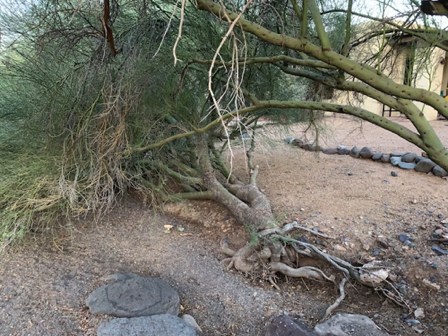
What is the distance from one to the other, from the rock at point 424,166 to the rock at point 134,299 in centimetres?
491

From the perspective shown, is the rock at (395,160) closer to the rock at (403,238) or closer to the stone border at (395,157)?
the stone border at (395,157)

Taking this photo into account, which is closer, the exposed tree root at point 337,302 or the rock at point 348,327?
the rock at point 348,327

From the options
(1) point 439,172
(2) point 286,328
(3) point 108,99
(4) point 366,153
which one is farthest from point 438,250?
(4) point 366,153

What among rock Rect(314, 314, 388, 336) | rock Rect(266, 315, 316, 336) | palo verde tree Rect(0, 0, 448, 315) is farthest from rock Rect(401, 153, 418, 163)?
rock Rect(266, 315, 316, 336)

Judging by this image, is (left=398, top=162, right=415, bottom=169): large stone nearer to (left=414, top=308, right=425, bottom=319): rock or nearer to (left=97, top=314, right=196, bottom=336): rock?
(left=414, top=308, right=425, bottom=319): rock

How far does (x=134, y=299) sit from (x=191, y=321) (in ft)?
1.73

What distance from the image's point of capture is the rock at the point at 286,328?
2.77m

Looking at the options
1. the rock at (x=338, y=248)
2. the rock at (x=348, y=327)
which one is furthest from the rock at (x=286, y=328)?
the rock at (x=338, y=248)

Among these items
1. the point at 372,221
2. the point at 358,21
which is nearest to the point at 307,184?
the point at 372,221

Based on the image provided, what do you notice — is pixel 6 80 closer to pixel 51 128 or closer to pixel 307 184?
pixel 51 128

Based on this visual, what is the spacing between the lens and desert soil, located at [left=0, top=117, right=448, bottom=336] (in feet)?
10.5

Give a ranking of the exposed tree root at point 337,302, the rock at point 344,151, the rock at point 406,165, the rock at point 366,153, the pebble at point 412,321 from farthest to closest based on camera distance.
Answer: the rock at point 344,151
the rock at point 366,153
the rock at point 406,165
the exposed tree root at point 337,302
the pebble at point 412,321

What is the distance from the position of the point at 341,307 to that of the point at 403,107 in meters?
1.95

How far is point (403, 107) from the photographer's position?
2.72m
